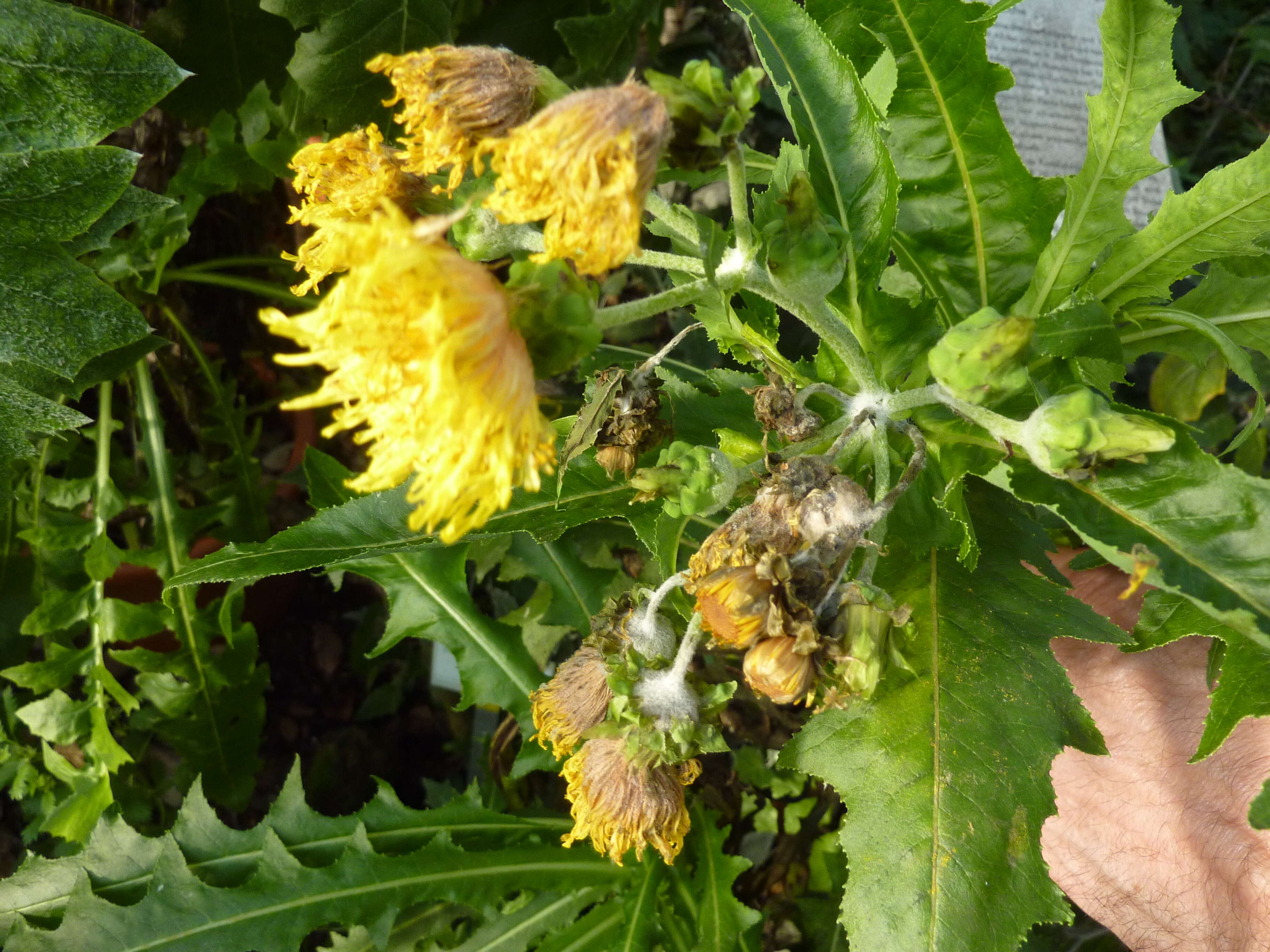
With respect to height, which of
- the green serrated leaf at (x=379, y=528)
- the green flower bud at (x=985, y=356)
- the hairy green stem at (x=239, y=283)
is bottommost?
the hairy green stem at (x=239, y=283)

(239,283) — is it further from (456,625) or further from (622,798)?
(622,798)

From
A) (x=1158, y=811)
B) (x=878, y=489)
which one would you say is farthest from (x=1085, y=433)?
(x=1158, y=811)

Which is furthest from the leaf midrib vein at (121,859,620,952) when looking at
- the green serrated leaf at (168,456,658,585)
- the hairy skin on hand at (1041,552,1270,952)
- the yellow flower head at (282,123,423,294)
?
the yellow flower head at (282,123,423,294)

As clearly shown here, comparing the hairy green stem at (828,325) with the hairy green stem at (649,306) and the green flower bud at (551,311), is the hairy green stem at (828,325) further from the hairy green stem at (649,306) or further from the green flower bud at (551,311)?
the green flower bud at (551,311)

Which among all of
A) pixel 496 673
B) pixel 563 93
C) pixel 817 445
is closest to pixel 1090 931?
pixel 496 673

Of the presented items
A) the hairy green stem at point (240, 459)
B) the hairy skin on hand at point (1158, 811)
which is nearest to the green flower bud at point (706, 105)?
the hairy skin on hand at point (1158, 811)

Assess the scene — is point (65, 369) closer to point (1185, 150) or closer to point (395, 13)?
point (395, 13)
